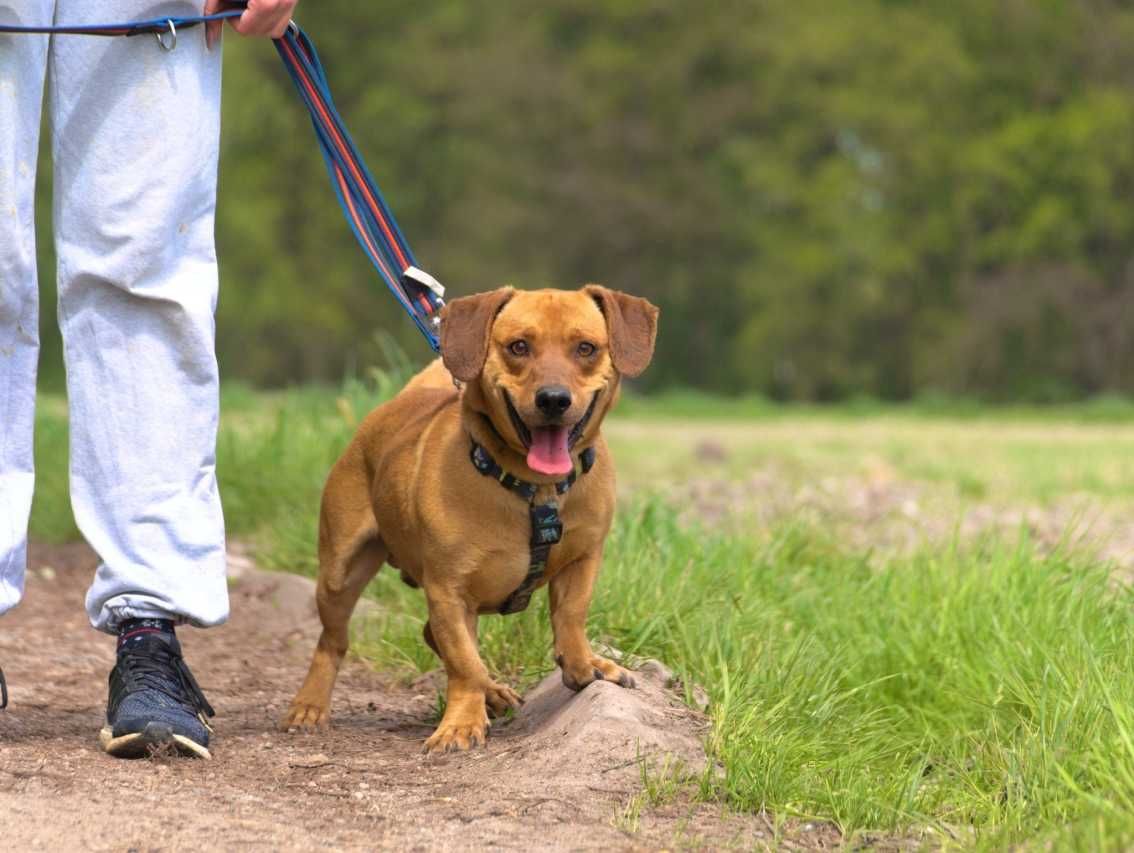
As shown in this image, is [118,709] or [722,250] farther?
[722,250]

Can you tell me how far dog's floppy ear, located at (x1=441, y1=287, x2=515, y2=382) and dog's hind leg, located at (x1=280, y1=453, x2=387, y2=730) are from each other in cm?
64

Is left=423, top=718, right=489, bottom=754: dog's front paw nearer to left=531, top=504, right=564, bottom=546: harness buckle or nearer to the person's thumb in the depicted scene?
left=531, top=504, right=564, bottom=546: harness buckle

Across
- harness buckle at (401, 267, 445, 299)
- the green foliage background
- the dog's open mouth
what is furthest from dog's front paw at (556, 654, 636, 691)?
the green foliage background

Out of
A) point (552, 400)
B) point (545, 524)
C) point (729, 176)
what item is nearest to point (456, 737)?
point (545, 524)

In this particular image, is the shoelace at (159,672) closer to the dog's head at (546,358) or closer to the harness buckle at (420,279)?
the dog's head at (546,358)

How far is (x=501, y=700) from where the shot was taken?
13.1 feet

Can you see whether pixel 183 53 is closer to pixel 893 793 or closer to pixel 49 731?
pixel 49 731

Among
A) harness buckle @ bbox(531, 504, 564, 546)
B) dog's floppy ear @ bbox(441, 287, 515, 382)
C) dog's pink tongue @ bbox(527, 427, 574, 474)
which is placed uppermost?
dog's floppy ear @ bbox(441, 287, 515, 382)

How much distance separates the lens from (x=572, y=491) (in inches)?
148

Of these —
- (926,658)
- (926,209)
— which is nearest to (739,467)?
(926,658)

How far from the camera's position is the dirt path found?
285 centimetres

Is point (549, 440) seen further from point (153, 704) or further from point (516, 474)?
point (153, 704)

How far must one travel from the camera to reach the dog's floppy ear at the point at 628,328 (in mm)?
3785

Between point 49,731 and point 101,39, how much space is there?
4.83 feet
